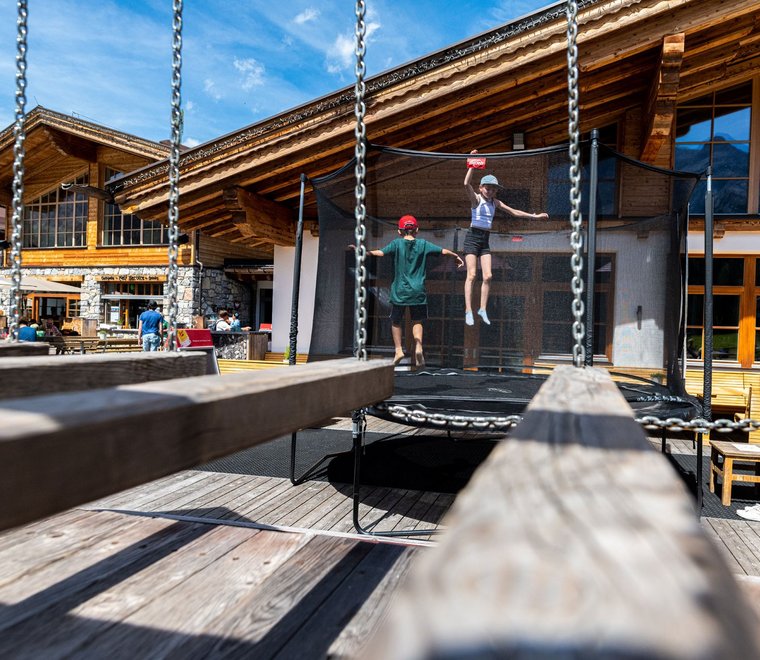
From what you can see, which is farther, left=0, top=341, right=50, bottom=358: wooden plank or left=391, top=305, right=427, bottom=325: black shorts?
left=391, top=305, right=427, bottom=325: black shorts

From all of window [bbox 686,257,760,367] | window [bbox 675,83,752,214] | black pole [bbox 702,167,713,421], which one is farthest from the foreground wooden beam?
window [bbox 675,83,752,214]

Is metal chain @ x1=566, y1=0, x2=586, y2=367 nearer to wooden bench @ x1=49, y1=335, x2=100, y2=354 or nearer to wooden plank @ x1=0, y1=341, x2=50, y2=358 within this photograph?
wooden plank @ x1=0, y1=341, x2=50, y2=358

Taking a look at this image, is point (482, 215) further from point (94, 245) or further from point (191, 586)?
point (94, 245)

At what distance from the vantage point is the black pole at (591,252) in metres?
3.78

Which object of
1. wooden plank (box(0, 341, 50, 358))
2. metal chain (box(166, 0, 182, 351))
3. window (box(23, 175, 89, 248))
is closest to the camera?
wooden plank (box(0, 341, 50, 358))

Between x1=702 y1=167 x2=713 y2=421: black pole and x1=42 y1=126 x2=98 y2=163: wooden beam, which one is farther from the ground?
x1=42 y1=126 x2=98 y2=163: wooden beam

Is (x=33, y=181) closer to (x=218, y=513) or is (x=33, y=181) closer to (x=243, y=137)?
(x=243, y=137)

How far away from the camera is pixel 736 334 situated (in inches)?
354

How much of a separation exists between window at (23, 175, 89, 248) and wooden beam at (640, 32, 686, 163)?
1537cm

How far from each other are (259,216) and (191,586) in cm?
642

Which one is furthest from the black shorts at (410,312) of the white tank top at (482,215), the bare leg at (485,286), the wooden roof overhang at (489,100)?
the wooden roof overhang at (489,100)

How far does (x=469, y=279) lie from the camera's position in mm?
4145

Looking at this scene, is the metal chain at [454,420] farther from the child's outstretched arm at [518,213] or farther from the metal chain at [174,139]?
the child's outstretched arm at [518,213]

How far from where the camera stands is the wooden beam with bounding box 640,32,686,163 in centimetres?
621
